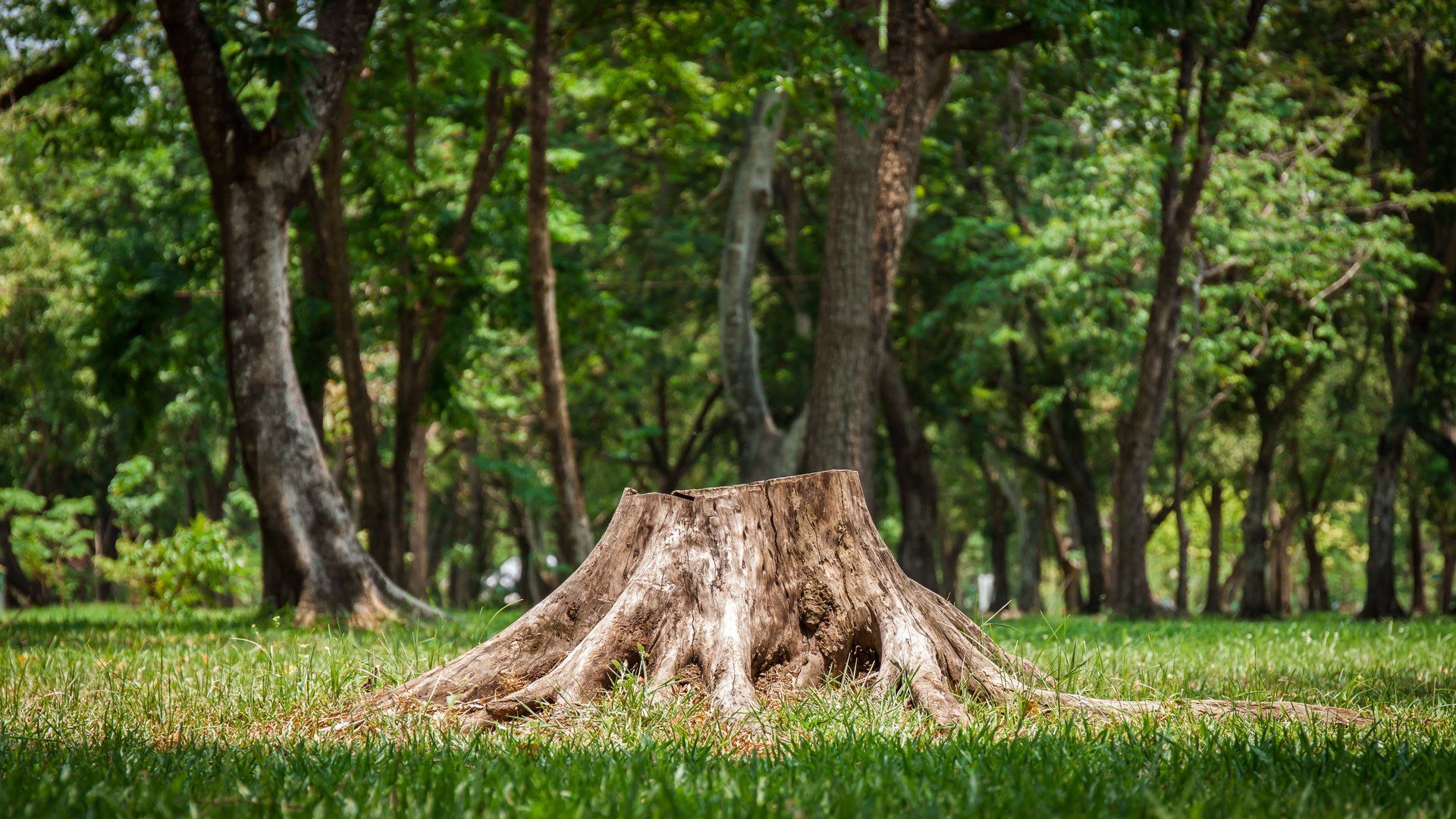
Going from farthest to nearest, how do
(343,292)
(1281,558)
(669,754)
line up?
(1281,558)
(343,292)
(669,754)

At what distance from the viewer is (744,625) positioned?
4.81 meters

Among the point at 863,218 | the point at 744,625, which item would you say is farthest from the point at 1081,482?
the point at 744,625

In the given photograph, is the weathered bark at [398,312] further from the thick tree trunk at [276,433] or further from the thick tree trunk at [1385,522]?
the thick tree trunk at [1385,522]

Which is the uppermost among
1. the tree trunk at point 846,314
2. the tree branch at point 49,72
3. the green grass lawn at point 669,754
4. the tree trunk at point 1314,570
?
the tree branch at point 49,72

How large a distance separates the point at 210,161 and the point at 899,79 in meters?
6.27

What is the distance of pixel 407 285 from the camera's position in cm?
1547

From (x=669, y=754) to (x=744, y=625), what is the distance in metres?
1.32

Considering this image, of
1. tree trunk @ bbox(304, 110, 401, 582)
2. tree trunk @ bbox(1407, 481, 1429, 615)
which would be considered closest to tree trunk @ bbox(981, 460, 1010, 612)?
tree trunk @ bbox(1407, 481, 1429, 615)

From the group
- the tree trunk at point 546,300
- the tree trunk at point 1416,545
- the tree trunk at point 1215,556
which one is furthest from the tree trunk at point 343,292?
the tree trunk at point 1416,545

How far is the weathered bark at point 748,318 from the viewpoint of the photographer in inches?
709

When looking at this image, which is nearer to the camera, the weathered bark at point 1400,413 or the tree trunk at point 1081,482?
the weathered bark at point 1400,413

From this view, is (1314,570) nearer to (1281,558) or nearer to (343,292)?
(1281,558)

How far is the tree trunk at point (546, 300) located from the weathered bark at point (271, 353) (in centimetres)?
297

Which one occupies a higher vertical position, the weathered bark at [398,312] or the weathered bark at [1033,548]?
the weathered bark at [398,312]
